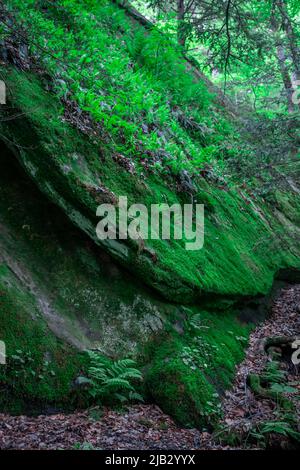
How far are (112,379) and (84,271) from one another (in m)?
1.61

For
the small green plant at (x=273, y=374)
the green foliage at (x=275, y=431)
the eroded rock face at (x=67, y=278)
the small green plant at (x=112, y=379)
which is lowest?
the green foliage at (x=275, y=431)

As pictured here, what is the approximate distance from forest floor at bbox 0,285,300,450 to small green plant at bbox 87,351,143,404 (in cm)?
17

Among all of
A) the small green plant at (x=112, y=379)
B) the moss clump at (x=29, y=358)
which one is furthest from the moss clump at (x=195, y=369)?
the moss clump at (x=29, y=358)

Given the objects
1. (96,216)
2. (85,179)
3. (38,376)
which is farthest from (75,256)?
(38,376)

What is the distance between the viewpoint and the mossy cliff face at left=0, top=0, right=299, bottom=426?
4969mm

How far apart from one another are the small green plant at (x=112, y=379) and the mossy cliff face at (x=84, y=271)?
7.8 inches

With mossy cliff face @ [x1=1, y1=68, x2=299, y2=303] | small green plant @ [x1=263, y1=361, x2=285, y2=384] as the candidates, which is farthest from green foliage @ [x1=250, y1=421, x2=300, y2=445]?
mossy cliff face @ [x1=1, y1=68, x2=299, y2=303]

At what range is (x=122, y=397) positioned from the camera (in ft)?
16.2

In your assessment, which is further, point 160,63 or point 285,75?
point 160,63

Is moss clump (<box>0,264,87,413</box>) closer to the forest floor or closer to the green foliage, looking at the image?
the forest floor

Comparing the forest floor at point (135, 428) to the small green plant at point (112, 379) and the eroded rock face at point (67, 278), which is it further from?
the eroded rock face at point (67, 278)

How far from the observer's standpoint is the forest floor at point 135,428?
4.07 meters
